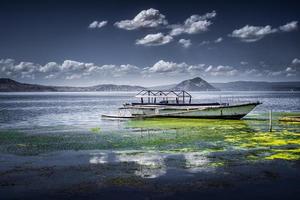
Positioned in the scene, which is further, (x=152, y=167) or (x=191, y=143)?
(x=191, y=143)

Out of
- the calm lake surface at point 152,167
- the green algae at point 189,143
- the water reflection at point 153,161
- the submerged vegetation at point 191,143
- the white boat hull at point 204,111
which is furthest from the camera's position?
the white boat hull at point 204,111

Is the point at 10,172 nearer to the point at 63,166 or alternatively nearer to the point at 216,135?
the point at 63,166

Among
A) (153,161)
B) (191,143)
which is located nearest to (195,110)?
(191,143)

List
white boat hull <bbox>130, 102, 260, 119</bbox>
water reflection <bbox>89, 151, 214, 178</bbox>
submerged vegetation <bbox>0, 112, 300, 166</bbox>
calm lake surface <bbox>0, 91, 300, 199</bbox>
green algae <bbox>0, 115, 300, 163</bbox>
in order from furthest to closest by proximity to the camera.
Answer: white boat hull <bbox>130, 102, 260, 119</bbox>
green algae <bbox>0, 115, 300, 163</bbox>
submerged vegetation <bbox>0, 112, 300, 166</bbox>
water reflection <bbox>89, 151, 214, 178</bbox>
calm lake surface <bbox>0, 91, 300, 199</bbox>

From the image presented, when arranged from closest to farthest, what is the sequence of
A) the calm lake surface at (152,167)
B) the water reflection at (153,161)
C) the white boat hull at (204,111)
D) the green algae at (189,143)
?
the calm lake surface at (152,167), the water reflection at (153,161), the green algae at (189,143), the white boat hull at (204,111)

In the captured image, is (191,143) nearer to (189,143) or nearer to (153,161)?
(189,143)

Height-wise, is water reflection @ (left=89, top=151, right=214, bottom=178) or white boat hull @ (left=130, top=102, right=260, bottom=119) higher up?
white boat hull @ (left=130, top=102, right=260, bottom=119)

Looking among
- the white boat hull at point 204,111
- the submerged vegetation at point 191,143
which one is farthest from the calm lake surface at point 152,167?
the white boat hull at point 204,111

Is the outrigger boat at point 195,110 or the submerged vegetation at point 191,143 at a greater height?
the outrigger boat at point 195,110

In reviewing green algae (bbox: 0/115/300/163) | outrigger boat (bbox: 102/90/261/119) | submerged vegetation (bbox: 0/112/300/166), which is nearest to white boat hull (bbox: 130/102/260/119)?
outrigger boat (bbox: 102/90/261/119)

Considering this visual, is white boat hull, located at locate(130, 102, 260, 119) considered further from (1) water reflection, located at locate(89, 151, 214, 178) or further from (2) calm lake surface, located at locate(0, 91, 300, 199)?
(1) water reflection, located at locate(89, 151, 214, 178)

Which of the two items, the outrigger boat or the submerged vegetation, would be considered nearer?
the submerged vegetation

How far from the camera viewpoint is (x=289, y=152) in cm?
2200

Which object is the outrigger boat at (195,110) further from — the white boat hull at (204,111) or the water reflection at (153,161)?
the water reflection at (153,161)
